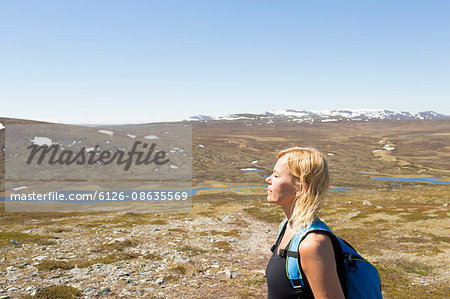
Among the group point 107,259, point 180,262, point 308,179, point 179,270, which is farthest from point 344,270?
point 107,259

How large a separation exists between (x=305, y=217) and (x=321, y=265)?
0.56 metres

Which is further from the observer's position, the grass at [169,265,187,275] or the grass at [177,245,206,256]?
the grass at [177,245,206,256]

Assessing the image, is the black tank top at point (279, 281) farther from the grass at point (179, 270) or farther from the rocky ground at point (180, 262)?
the grass at point (179, 270)

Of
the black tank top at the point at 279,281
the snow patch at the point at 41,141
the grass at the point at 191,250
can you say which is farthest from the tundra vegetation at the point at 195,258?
the snow patch at the point at 41,141

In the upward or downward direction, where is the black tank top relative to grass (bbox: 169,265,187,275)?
upward

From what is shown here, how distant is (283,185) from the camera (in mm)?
3617

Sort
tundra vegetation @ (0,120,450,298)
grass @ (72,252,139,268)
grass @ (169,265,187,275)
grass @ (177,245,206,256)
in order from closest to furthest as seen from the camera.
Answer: tundra vegetation @ (0,120,450,298) < grass @ (169,265,187,275) < grass @ (72,252,139,268) < grass @ (177,245,206,256)

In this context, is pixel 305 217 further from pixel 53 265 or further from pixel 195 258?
pixel 195 258

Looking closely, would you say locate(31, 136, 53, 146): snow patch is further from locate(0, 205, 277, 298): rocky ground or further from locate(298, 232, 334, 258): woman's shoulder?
locate(298, 232, 334, 258): woman's shoulder

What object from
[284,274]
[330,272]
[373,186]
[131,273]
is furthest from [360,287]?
[373,186]

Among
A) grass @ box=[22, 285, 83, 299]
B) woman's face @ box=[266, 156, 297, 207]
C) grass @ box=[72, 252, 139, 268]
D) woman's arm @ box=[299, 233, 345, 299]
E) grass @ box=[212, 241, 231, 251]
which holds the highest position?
woman's face @ box=[266, 156, 297, 207]

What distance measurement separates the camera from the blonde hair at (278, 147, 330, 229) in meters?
3.40

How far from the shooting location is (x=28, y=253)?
19750 mm

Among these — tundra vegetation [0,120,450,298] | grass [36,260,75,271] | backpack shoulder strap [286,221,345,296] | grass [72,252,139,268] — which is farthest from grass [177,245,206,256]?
backpack shoulder strap [286,221,345,296]
